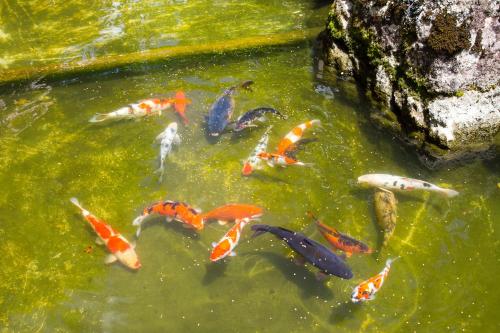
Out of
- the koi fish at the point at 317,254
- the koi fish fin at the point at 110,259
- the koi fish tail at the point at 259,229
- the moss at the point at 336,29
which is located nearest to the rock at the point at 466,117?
the moss at the point at 336,29

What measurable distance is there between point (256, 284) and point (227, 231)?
0.86m

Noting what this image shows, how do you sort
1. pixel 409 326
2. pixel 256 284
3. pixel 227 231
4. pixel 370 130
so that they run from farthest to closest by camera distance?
pixel 370 130 → pixel 227 231 → pixel 256 284 → pixel 409 326

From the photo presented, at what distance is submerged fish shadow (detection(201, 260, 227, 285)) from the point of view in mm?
5102

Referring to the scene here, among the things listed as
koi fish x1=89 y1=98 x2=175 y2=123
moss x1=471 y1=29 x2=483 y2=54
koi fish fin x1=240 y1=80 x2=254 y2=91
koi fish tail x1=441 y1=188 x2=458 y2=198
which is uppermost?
moss x1=471 y1=29 x2=483 y2=54

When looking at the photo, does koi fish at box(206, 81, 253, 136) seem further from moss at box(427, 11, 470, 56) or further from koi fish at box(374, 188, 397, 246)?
moss at box(427, 11, 470, 56)

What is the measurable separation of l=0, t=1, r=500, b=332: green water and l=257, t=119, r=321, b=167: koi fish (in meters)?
0.17

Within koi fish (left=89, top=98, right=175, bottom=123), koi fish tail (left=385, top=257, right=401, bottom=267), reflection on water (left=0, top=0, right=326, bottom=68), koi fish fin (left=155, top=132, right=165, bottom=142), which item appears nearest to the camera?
koi fish tail (left=385, top=257, right=401, bottom=267)

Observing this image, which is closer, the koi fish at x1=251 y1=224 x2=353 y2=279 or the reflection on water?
the koi fish at x1=251 y1=224 x2=353 y2=279

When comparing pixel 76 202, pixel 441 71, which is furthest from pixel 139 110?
pixel 441 71

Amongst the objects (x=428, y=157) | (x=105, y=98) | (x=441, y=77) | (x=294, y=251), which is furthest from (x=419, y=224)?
(x=105, y=98)

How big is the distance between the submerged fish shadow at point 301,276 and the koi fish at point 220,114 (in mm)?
2325

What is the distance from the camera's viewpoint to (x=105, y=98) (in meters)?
7.84

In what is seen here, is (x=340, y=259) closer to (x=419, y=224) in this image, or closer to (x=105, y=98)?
(x=419, y=224)

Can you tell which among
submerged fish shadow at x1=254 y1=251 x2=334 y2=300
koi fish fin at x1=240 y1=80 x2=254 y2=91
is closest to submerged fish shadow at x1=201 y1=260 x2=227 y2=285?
submerged fish shadow at x1=254 y1=251 x2=334 y2=300
